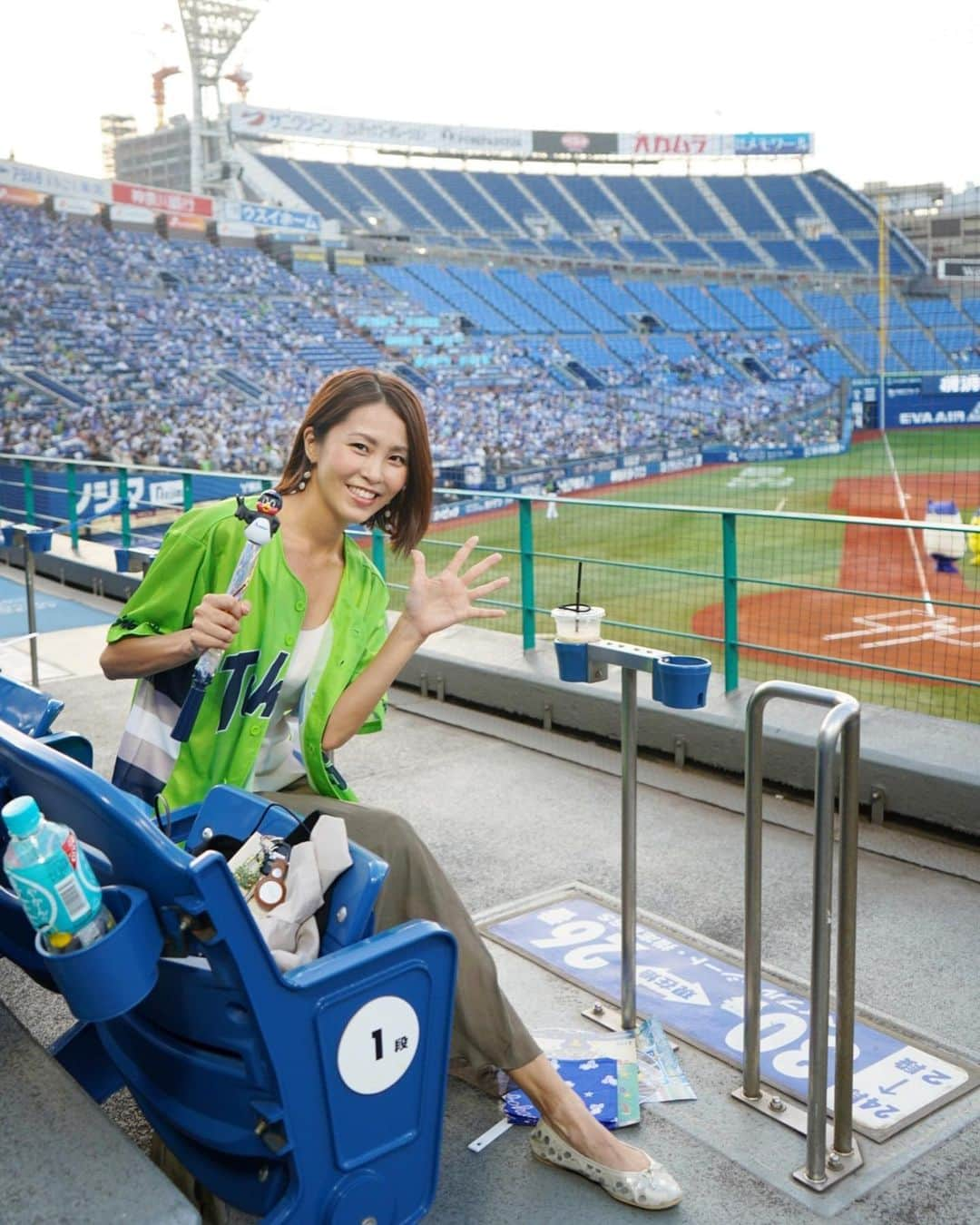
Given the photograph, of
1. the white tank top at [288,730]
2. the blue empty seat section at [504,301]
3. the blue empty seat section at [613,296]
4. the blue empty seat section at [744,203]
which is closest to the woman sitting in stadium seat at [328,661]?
the white tank top at [288,730]

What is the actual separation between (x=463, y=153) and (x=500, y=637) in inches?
2009

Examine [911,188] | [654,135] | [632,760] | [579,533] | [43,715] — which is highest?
[654,135]

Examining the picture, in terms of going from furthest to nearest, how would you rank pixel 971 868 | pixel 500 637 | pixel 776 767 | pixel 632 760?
pixel 500 637 < pixel 776 767 < pixel 971 868 < pixel 632 760

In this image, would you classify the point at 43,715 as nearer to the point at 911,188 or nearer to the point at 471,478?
the point at 471,478

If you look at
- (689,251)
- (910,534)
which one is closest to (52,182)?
(689,251)

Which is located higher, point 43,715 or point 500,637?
point 43,715

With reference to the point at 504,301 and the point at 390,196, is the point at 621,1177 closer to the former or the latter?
the point at 504,301

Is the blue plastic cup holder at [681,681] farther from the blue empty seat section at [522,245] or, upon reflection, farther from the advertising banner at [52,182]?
the blue empty seat section at [522,245]

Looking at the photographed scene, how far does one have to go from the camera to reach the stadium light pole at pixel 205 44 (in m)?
45.8

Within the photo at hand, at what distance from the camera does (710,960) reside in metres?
3.11

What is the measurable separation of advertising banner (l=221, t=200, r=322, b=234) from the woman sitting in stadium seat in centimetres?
3745

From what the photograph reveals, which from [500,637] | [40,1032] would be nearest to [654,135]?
[500,637]

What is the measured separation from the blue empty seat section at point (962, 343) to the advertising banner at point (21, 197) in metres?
30.4

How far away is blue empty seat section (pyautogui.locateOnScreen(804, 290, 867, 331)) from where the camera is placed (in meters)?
44.8
